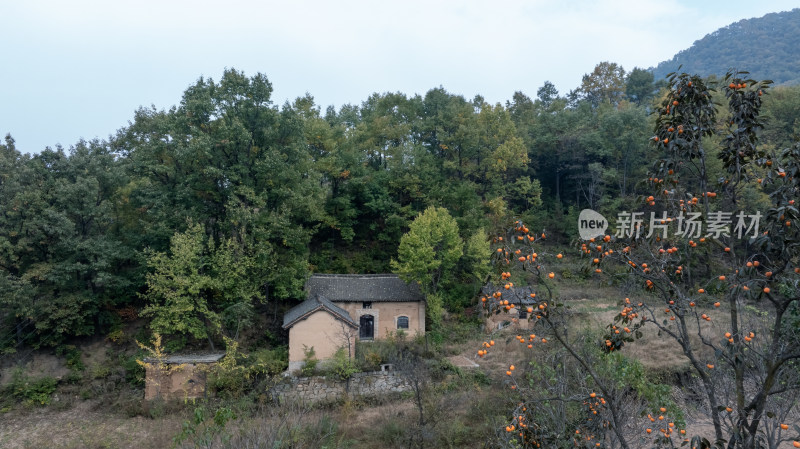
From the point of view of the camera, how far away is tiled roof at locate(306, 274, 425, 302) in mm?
19156

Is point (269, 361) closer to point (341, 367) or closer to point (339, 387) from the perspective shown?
point (339, 387)

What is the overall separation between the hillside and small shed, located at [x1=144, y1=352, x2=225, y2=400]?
8962cm

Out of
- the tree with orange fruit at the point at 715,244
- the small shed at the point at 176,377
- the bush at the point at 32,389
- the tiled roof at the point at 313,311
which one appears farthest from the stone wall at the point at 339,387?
the tree with orange fruit at the point at 715,244

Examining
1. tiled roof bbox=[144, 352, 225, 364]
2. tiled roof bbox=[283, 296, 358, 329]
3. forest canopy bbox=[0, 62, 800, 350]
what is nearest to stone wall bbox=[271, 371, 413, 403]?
tiled roof bbox=[283, 296, 358, 329]

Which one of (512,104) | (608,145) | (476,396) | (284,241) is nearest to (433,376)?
(476,396)

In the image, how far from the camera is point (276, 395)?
14656 mm

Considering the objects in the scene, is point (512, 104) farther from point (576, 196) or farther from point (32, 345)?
point (32, 345)

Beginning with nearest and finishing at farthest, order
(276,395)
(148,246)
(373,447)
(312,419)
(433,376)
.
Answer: (373,447), (312,419), (276,395), (433,376), (148,246)

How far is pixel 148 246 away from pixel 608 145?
25886mm

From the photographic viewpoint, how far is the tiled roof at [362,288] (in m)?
19.2

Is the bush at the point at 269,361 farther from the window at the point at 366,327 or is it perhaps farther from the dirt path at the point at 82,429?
the window at the point at 366,327

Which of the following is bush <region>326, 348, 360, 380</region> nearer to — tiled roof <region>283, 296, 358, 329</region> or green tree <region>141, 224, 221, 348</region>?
tiled roof <region>283, 296, 358, 329</region>

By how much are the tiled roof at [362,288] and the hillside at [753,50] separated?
266 ft

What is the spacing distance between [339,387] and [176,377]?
569cm
